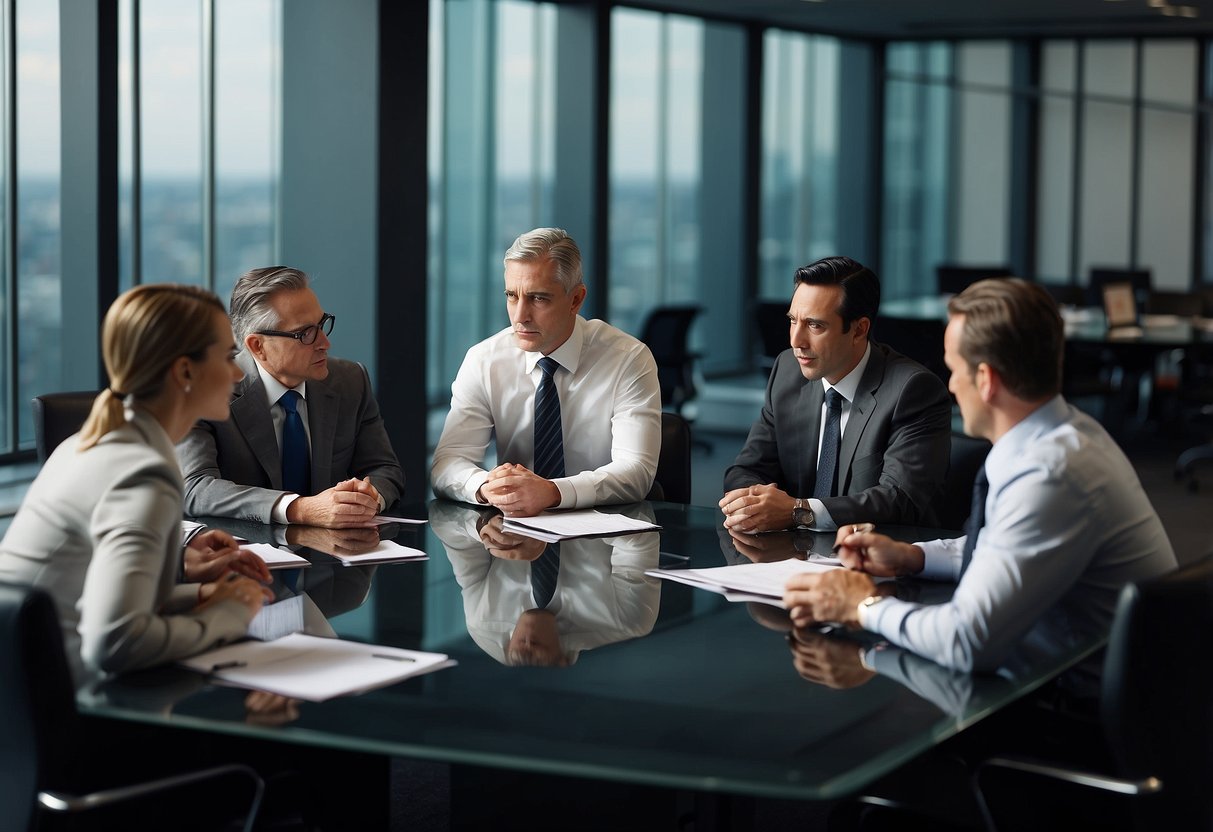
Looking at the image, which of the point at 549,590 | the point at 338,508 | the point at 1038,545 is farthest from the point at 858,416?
the point at 1038,545

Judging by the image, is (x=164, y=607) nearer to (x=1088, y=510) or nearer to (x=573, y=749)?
(x=573, y=749)

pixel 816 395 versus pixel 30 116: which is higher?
pixel 30 116

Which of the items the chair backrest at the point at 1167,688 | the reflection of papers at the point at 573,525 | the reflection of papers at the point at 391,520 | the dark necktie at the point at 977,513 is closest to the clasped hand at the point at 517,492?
the reflection of papers at the point at 573,525

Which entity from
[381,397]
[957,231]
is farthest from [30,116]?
[957,231]

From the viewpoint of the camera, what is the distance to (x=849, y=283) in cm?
377

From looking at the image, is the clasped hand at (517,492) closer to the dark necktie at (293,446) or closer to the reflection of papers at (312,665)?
the dark necktie at (293,446)

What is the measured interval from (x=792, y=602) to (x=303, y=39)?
→ 532 centimetres

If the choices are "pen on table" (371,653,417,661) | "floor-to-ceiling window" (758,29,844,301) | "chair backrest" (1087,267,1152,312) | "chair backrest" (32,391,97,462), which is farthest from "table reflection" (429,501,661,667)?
"floor-to-ceiling window" (758,29,844,301)

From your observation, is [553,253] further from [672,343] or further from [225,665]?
[672,343]

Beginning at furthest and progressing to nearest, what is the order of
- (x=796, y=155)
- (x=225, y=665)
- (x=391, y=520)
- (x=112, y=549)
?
(x=796, y=155) → (x=391, y=520) → (x=225, y=665) → (x=112, y=549)

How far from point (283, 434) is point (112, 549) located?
1.57m

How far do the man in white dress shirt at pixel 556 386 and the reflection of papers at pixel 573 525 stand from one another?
8.5 inches

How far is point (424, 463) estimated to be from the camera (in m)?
7.51

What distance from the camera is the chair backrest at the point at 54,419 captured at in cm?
384
